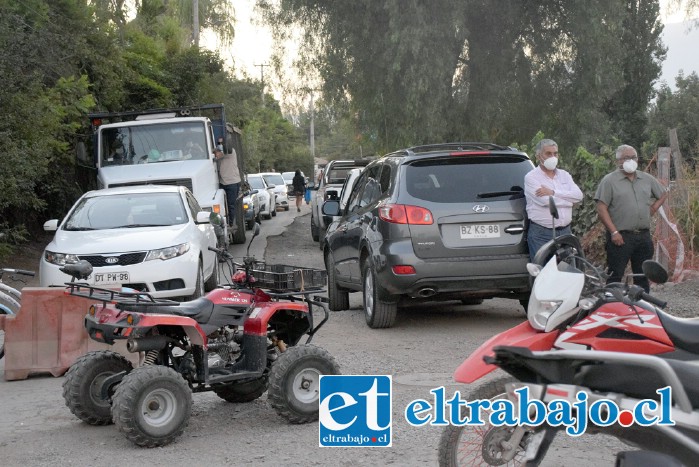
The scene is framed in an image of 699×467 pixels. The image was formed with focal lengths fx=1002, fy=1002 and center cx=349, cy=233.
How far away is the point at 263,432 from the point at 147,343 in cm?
98

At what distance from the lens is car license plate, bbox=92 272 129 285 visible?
11422 mm

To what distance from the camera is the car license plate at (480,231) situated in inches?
391

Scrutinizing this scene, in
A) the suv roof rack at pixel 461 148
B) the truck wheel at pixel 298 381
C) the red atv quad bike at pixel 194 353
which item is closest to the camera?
the red atv quad bike at pixel 194 353

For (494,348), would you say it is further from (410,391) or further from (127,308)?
(410,391)

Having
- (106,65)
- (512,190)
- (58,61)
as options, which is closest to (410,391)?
(512,190)

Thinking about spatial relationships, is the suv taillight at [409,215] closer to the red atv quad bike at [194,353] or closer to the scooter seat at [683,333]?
the red atv quad bike at [194,353]

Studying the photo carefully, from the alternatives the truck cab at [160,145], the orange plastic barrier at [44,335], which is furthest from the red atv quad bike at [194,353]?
the truck cab at [160,145]

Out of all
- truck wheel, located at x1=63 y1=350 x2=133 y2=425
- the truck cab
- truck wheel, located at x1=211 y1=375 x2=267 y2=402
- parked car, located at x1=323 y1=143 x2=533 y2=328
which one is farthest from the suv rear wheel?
the truck cab

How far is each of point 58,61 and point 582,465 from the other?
16.0 metres

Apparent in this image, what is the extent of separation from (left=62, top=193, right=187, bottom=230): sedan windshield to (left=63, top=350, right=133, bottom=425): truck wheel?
19.4ft

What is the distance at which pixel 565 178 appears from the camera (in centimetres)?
1004

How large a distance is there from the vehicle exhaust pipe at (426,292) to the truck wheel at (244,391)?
286 centimetres

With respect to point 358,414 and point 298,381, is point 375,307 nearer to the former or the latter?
point 298,381

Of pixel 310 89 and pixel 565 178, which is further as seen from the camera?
pixel 310 89
